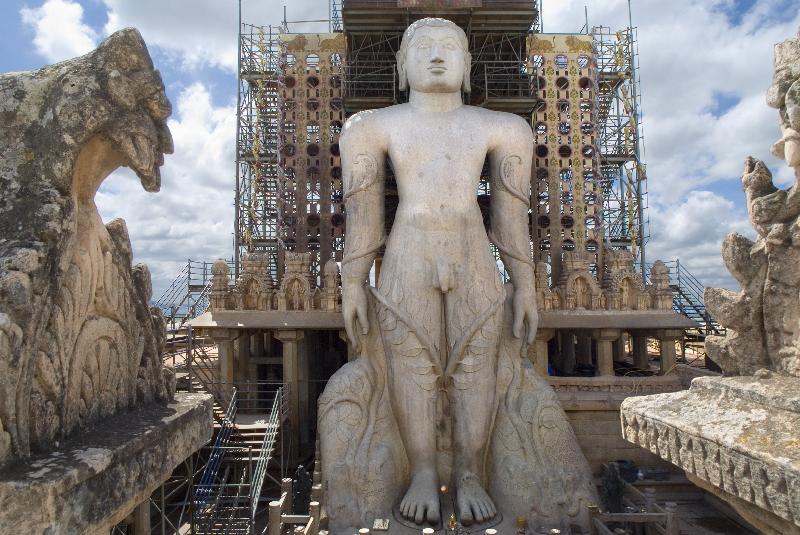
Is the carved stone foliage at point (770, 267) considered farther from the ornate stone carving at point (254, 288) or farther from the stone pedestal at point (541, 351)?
the ornate stone carving at point (254, 288)

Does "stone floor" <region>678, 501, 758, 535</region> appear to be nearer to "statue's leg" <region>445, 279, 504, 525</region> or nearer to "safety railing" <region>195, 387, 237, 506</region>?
"statue's leg" <region>445, 279, 504, 525</region>

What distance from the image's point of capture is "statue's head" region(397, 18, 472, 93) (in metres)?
6.56

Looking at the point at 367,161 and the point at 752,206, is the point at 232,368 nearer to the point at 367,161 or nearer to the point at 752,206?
the point at 367,161

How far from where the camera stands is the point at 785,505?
2.45 m

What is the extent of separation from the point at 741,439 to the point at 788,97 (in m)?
2.01

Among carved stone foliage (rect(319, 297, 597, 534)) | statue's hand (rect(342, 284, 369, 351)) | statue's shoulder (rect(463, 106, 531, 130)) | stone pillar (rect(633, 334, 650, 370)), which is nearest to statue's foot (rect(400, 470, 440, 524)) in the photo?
carved stone foliage (rect(319, 297, 597, 534))

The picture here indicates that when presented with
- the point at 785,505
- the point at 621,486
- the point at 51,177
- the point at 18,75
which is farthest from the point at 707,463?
the point at 621,486

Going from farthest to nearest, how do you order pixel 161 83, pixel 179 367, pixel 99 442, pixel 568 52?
pixel 568 52, pixel 179 367, pixel 161 83, pixel 99 442

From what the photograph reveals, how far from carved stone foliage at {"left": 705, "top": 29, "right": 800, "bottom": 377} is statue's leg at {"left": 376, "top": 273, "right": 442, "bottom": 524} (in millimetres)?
3133

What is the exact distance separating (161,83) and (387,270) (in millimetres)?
3922

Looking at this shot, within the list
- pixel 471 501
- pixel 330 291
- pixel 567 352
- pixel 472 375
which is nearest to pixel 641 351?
pixel 567 352

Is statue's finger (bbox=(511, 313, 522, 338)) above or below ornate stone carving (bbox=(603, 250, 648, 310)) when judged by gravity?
below

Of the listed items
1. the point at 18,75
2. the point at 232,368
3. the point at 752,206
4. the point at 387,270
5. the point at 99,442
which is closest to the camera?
the point at 99,442

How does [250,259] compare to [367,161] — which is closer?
[367,161]
